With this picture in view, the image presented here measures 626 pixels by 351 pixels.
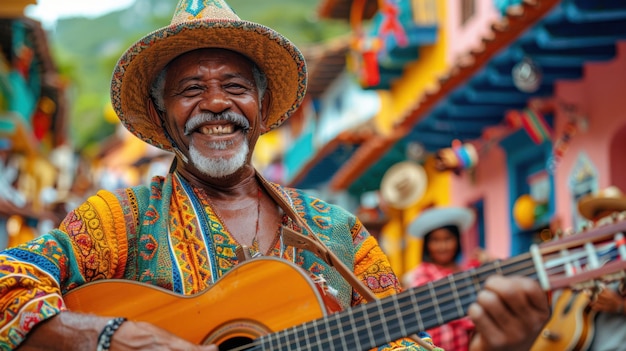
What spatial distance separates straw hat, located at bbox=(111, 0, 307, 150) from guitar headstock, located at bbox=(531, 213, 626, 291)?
142 centimetres

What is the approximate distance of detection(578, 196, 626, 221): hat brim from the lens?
6633mm

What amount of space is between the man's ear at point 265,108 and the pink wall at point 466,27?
10.5 metres

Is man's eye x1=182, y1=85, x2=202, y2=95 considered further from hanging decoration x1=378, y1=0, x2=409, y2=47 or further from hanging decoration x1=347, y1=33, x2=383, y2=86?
hanging decoration x1=347, y1=33, x2=383, y2=86

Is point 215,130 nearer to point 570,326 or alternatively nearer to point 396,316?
point 396,316

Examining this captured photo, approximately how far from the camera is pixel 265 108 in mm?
3787

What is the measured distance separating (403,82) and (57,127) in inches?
880

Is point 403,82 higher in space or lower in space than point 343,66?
lower

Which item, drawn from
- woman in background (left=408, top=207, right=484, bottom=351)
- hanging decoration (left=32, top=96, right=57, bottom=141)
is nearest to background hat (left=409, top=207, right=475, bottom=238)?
woman in background (left=408, top=207, right=484, bottom=351)

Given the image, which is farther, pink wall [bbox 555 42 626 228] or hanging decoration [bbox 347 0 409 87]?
hanging decoration [bbox 347 0 409 87]

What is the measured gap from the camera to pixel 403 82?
63.0ft

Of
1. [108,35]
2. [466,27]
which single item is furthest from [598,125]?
[108,35]

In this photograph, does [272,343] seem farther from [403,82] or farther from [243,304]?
[403,82]

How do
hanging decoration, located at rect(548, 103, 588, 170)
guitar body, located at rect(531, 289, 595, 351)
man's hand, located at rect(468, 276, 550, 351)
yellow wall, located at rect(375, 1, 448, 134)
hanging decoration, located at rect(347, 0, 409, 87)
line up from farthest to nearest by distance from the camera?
hanging decoration, located at rect(347, 0, 409, 87) → yellow wall, located at rect(375, 1, 448, 134) → hanging decoration, located at rect(548, 103, 588, 170) → guitar body, located at rect(531, 289, 595, 351) → man's hand, located at rect(468, 276, 550, 351)

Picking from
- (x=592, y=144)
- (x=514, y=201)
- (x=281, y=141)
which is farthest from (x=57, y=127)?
(x=592, y=144)
